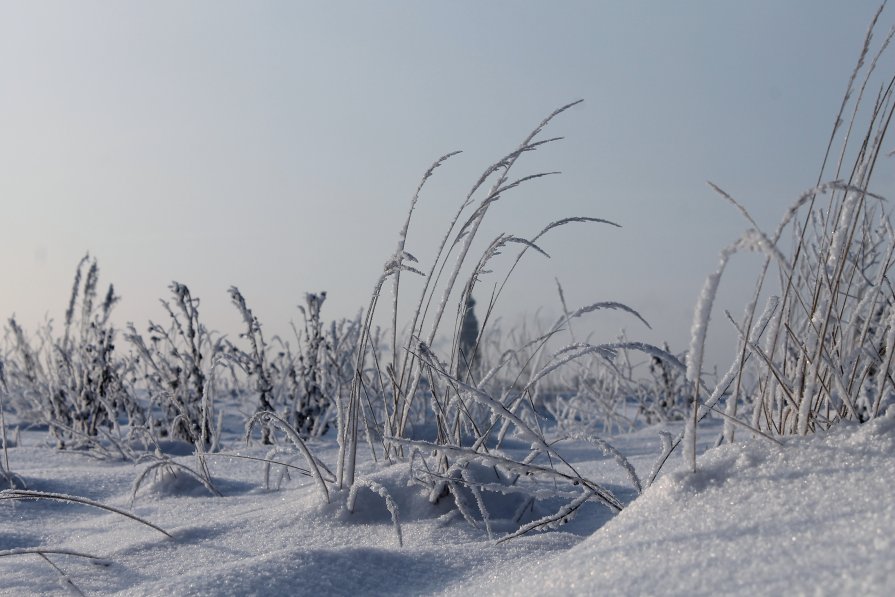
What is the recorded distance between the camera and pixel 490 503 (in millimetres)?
1795

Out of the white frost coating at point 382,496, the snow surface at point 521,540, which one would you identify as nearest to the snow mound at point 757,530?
the snow surface at point 521,540

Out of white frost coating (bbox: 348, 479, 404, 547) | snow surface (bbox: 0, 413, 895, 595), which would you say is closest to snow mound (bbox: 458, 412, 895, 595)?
snow surface (bbox: 0, 413, 895, 595)

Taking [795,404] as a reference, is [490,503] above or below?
below

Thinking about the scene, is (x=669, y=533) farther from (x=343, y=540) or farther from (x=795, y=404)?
(x=343, y=540)

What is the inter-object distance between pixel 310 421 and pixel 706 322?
371 centimetres

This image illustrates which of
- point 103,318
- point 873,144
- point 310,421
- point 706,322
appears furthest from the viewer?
point 103,318

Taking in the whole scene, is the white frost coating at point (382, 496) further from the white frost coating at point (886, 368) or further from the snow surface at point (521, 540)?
the white frost coating at point (886, 368)

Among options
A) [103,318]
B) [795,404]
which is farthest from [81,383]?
[795,404]

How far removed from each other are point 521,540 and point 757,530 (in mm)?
666

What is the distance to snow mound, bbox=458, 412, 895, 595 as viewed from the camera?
790mm

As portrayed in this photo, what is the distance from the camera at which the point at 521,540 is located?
4.94 feet

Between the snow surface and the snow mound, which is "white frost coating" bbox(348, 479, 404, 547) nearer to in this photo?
the snow surface

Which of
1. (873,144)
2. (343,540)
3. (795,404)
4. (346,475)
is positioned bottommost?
(343,540)

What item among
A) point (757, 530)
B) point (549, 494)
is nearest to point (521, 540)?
point (549, 494)
